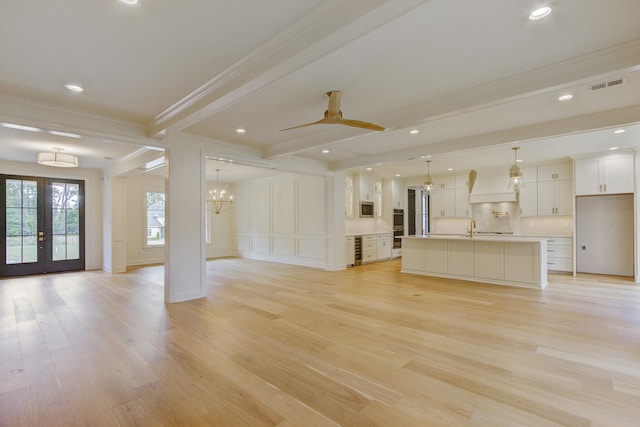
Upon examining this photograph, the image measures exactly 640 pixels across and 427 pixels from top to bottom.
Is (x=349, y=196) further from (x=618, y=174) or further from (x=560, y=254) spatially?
(x=618, y=174)

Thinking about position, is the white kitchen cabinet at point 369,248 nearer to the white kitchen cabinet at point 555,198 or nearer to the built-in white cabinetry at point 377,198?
the built-in white cabinetry at point 377,198

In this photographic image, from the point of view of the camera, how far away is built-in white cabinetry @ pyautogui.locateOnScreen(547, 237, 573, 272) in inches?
286

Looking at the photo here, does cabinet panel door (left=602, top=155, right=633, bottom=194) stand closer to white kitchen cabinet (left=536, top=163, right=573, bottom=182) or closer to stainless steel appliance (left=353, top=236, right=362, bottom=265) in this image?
white kitchen cabinet (left=536, top=163, right=573, bottom=182)

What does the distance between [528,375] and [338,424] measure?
175 cm

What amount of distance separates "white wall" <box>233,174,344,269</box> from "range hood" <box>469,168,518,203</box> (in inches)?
152

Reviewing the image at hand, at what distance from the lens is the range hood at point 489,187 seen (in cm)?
828

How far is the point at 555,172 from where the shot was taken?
764 centimetres

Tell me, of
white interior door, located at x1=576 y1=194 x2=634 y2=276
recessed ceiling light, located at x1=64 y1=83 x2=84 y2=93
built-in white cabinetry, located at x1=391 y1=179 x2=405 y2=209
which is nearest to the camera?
recessed ceiling light, located at x1=64 y1=83 x2=84 y2=93

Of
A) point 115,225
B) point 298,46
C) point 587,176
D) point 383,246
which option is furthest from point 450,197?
point 115,225

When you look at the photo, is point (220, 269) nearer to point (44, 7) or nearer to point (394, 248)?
point (394, 248)

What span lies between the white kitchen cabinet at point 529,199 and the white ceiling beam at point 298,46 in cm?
779

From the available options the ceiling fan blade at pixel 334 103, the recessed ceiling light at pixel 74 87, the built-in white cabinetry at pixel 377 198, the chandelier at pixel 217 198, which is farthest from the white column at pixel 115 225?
the built-in white cabinetry at pixel 377 198

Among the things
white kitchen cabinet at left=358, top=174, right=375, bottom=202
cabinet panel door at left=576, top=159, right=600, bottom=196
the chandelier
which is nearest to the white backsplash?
cabinet panel door at left=576, top=159, right=600, bottom=196

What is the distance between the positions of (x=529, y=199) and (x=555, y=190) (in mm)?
575
